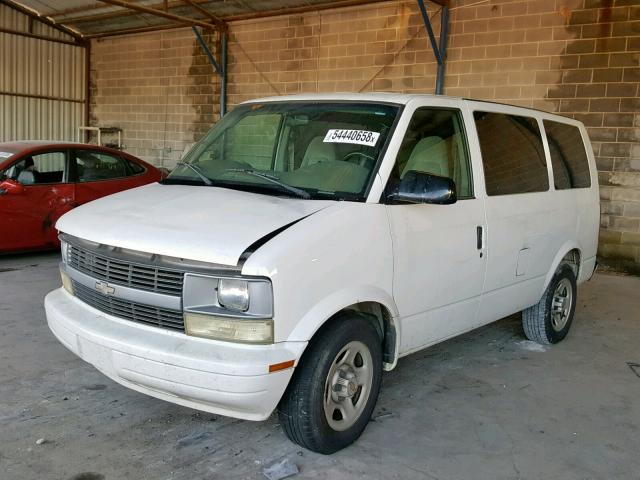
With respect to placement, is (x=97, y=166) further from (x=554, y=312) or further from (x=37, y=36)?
(x=37, y=36)

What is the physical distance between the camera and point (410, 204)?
352 centimetres

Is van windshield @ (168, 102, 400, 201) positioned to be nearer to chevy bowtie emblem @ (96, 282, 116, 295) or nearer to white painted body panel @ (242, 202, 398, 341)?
white painted body panel @ (242, 202, 398, 341)

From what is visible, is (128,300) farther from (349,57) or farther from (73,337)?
(349,57)

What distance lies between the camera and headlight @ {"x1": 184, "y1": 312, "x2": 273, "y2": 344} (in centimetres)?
276

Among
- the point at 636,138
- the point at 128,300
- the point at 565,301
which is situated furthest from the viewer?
the point at 636,138

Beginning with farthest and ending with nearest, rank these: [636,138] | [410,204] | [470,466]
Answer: [636,138]
[410,204]
[470,466]

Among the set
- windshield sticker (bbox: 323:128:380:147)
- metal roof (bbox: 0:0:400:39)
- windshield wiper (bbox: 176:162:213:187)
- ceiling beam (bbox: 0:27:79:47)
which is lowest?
windshield wiper (bbox: 176:162:213:187)

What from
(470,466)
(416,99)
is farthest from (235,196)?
(470,466)

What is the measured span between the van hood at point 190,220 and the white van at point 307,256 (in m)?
0.01

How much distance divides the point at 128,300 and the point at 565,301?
399 cm

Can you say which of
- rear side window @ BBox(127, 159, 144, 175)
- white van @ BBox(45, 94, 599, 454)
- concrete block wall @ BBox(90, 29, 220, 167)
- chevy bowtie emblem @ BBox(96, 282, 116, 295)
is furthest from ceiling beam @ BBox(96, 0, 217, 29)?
chevy bowtie emblem @ BBox(96, 282, 116, 295)

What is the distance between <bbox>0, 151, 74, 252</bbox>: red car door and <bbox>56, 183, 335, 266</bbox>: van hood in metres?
4.66

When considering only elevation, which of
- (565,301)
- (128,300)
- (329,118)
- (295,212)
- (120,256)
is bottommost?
(565,301)

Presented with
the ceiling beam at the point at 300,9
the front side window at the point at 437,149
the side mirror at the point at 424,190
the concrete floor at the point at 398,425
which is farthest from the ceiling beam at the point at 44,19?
Result: the side mirror at the point at 424,190
